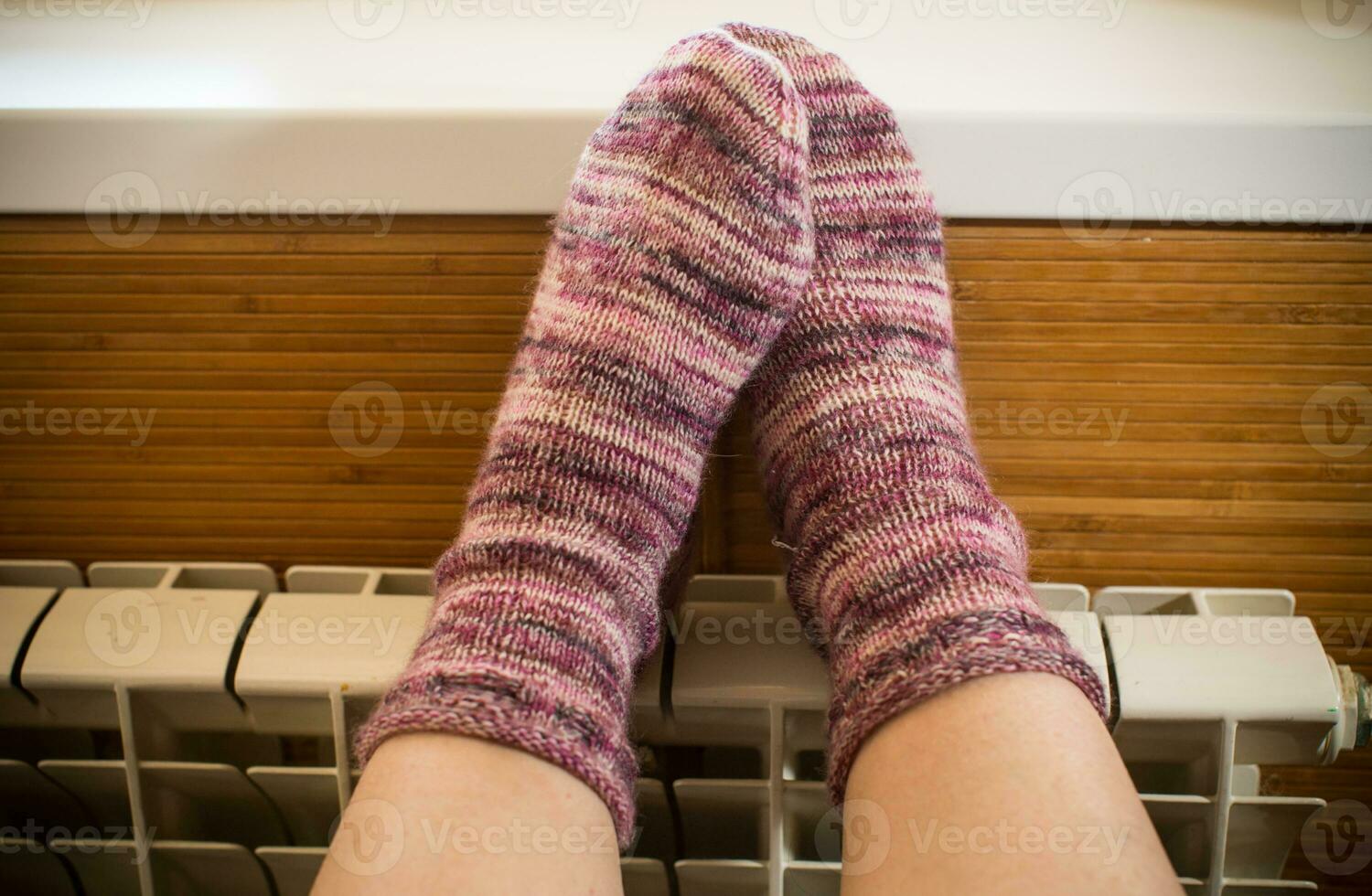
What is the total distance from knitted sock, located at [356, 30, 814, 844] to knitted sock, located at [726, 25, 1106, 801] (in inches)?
1.3

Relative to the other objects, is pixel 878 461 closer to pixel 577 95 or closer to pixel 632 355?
pixel 632 355

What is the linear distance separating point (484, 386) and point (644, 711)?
0.65 ft

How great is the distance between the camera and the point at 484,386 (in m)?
0.57

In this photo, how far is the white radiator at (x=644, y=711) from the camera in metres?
0.49

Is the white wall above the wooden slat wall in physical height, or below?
above

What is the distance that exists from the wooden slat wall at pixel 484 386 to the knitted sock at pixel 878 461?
0.15 feet

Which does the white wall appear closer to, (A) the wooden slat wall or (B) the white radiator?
(A) the wooden slat wall

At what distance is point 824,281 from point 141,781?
46 cm

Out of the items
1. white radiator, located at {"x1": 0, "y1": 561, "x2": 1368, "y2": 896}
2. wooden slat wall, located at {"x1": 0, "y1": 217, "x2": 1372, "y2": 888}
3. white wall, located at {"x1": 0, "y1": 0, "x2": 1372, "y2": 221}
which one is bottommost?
white radiator, located at {"x1": 0, "y1": 561, "x2": 1368, "y2": 896}

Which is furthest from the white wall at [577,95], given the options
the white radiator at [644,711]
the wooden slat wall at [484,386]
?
the white radiator at [644,711]

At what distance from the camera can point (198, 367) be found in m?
0.56

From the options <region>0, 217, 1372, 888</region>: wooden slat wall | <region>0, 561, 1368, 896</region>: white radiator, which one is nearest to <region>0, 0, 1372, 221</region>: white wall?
<region>0, 217, 1372, 888</region>: wooden slat wall

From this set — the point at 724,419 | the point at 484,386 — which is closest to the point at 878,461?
the point at 724,419

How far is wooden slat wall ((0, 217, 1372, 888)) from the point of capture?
514 millimetres
